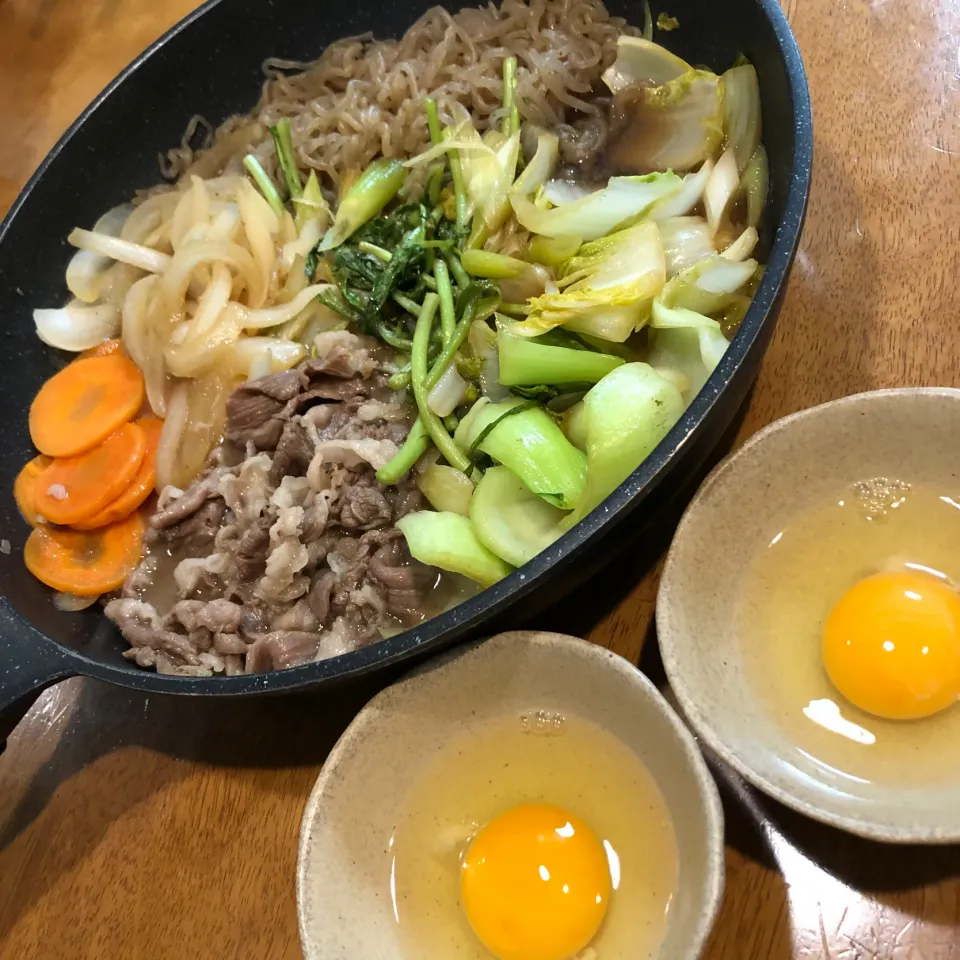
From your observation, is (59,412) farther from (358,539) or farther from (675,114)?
(675,114)

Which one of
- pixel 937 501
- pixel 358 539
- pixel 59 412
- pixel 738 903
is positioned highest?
pixel 59 412

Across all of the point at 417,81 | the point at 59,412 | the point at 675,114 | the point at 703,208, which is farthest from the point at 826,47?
the point at 59,412

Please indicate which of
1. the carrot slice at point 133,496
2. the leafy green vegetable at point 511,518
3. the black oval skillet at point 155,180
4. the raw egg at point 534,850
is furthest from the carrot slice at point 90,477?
the raw egg at point 534,850

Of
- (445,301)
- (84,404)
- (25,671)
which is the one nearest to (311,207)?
(445,301)

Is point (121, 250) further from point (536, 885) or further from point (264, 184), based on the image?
point (536, 885)

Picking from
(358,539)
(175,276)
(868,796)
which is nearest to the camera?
(868,796)

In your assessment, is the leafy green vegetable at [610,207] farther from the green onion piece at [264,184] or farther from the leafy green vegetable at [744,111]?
the green onion piece at [264,184]

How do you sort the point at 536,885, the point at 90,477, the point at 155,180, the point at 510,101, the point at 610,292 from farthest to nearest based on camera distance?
the point at 155,180, the point at 510,101, the point at 90,477, the point at 610,292, the point at 536,885

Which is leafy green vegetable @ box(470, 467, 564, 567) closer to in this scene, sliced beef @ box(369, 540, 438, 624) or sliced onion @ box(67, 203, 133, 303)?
sliced beef @ box(369, 540, 438, 624)
